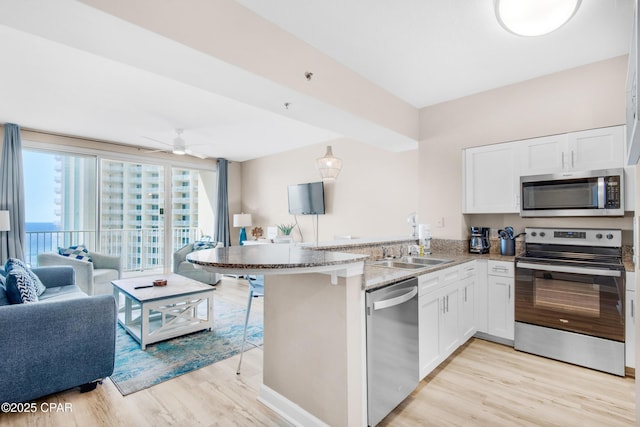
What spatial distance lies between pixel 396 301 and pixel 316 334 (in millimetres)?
523

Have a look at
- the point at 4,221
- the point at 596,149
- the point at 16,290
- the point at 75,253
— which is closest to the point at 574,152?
the point at 596,149

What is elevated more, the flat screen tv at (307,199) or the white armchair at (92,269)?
the flat screen tv at (307,199)

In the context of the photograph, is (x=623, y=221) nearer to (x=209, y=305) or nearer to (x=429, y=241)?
(x=429, y=241)

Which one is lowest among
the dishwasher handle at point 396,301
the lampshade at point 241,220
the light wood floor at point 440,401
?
the light wood floor at point 440,401

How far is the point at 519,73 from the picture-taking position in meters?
2.91

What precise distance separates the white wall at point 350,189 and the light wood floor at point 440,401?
2.39 metres

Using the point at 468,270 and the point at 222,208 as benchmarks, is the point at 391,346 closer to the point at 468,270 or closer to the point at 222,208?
the point at 468,270

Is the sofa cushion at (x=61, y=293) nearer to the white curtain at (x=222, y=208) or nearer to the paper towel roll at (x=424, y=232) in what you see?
the paper towel roll at (x=424, y=232)

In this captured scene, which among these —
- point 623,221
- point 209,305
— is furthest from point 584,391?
point 209,305

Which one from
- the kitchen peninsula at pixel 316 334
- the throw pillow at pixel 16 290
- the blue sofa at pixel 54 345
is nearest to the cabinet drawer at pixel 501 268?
the kitchen peninsula at pixel 316 334

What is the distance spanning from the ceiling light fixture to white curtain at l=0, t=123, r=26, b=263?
238 inches

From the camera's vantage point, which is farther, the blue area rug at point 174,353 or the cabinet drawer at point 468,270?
the cabinet drawer at point 468,270

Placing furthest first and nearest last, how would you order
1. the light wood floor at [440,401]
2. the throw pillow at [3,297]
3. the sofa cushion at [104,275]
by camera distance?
the sofa cushion at [104,275] < the throw pillow at [3,297] < the light wood floor at [440,401]

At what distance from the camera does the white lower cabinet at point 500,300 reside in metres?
2.88
